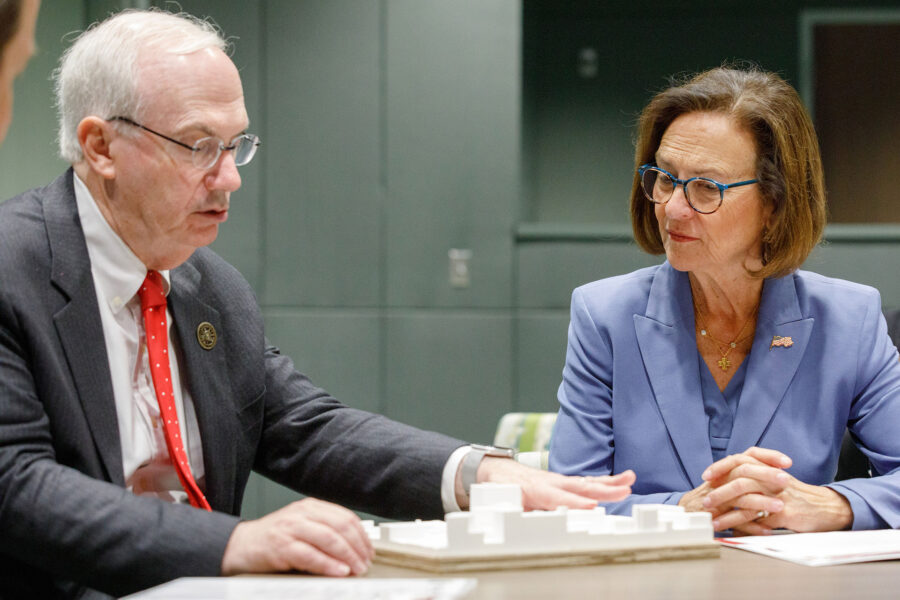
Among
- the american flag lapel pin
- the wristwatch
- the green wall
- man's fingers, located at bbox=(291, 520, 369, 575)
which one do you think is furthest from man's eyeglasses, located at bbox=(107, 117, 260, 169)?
the green wall

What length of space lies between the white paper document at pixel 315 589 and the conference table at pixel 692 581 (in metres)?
0.05

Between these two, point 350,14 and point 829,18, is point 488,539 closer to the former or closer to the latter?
point 350,14

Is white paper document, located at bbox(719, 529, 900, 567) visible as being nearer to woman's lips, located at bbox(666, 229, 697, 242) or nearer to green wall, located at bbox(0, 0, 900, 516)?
woman's lips, located at bbox(666, 229, 697, 242)

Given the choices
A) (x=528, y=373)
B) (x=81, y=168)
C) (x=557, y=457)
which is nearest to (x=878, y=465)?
(x=557, y=457)

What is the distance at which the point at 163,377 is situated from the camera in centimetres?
178

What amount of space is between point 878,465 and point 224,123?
1363 mm

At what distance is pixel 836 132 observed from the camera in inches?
271

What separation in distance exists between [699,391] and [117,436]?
3.57 ft

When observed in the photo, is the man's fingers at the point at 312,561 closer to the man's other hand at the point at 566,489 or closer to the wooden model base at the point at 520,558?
the wooden model base at the point at 520,558

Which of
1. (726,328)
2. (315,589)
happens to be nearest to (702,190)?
(726,328)

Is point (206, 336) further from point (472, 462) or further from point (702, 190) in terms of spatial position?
point (702, 190)

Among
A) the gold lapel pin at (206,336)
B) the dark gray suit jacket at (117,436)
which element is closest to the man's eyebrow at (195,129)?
the dark gray suit jacket at (117,436)

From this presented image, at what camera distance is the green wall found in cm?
518

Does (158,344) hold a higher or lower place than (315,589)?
higher
